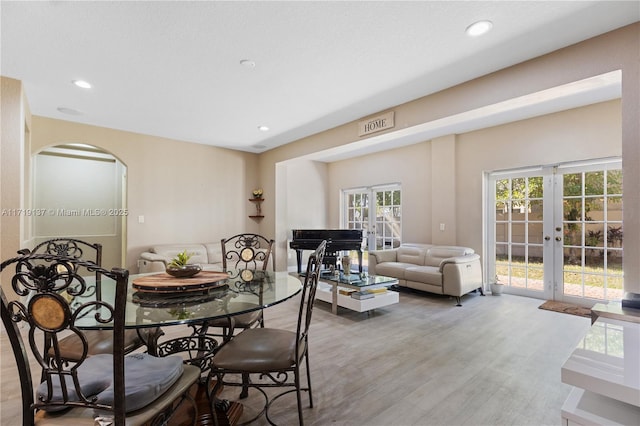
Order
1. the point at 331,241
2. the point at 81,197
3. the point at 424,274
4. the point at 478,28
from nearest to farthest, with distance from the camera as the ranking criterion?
the point at 478,28
the point at 424,274
the point at 331,241
the point at 81,197

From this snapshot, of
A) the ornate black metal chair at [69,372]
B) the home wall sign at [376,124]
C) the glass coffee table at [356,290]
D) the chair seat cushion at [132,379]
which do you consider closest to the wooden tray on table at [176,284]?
the chair seat cushion at [132,379]

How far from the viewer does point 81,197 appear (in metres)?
5.82

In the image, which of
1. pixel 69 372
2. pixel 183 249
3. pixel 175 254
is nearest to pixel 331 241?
pixel 183 249

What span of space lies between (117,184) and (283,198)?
342 centimetres

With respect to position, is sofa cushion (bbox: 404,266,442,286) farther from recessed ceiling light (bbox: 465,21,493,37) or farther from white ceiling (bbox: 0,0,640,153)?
recessed ceiling light (bbox: 465,21,493,37)

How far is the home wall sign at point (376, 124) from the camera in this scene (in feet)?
13.1

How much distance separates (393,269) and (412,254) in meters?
0.56

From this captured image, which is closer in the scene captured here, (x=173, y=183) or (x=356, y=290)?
(x=356, y=290)

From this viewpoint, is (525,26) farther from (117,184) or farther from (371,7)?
(117,184)

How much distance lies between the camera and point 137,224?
5.25 meters

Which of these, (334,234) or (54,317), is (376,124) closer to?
(334,234)

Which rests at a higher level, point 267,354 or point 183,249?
point 183,249

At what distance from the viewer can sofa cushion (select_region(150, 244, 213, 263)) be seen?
5.16m

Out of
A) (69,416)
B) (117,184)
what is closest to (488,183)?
(69,416)
